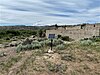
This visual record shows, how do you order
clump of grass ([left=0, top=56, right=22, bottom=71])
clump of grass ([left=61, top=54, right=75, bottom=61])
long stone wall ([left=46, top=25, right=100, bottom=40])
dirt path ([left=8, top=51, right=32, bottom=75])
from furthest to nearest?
long stone wall ([left=46, top=25, right=100, bottom=40])
clump of grass ([left=61, top=54, right=75, bottom=61])
clump of grass ([left=0, top=56, right=22, bottom=71])
dirt path ([left=8, top=51, right=32, bottom=75])

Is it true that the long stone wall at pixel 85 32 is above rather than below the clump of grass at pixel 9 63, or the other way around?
above

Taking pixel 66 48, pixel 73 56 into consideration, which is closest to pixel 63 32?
pixel 66 48

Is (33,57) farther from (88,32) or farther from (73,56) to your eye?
(88,32)

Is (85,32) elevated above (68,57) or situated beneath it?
elevated above

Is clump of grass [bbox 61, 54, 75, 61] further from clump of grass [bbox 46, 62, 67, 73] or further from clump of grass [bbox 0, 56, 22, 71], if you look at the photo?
clump of grass [bbox 0, 56, 22, 71]

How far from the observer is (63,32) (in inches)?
1220

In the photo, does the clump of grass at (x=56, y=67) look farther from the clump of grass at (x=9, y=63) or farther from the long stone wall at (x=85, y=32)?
the long stone wall at (x=85, y=32)

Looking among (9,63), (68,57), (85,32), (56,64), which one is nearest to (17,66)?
(9,63)

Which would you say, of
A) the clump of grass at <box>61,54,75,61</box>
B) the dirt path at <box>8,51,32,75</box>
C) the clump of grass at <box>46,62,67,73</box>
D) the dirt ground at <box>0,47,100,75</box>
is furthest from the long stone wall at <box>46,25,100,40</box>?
the clump of grass at <box>46,62,67,73</box>

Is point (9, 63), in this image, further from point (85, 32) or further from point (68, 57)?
point (85, 32)

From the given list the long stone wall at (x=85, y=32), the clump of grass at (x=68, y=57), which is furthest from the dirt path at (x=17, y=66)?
the long stone wall at (x=85, y=32)

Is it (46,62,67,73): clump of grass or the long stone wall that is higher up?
the long stone wall

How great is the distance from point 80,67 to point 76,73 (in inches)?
30.4

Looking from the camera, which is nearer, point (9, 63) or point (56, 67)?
point (56, 67)
